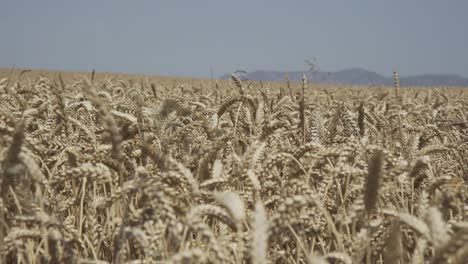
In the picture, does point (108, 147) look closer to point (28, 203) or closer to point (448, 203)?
point (28, 203)

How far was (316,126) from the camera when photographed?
259 cm

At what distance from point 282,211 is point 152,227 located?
505 mm

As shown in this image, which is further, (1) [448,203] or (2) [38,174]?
(1) [448,203]

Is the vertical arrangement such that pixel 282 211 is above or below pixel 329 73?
below

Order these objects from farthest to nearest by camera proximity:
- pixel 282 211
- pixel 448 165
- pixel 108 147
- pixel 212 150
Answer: pixel 448 165, pixel 108 147, pixel 212 150, pixel 282 211

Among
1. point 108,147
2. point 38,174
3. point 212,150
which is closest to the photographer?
point 38,174

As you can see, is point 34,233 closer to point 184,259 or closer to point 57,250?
point 57,250

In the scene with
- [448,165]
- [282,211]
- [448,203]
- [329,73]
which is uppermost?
[329,73]

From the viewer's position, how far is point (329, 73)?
4.76m

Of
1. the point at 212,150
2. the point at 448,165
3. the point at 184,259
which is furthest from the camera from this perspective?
the point at 448,165

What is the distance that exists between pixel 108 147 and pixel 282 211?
43.5 inches

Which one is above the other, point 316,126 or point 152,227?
point 316,126

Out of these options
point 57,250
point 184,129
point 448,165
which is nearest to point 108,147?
point 184,129

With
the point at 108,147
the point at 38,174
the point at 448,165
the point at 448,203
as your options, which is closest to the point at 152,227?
the point at 38,174
